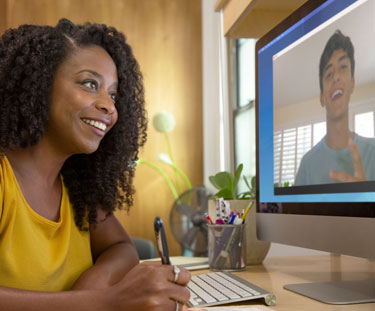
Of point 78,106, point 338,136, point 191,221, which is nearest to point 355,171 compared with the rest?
point 338,136

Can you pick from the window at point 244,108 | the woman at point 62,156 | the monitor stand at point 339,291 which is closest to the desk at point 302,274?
the monitor stand at point 339,291

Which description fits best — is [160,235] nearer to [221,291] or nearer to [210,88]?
[221,291]

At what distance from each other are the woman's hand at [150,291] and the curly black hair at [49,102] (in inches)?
18.3

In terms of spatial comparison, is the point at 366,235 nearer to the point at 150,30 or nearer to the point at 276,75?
the point at 276,75

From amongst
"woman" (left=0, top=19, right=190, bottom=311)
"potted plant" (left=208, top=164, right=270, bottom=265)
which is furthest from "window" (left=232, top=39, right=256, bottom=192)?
"woman" (left=0, top=19, right=190, bottom=311)

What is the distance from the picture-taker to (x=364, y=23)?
0.74 m

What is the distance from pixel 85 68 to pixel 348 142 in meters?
0.58

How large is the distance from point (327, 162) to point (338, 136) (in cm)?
6

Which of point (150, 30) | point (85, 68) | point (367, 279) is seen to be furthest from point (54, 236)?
point (150, 30)

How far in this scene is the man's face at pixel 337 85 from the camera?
772 mm

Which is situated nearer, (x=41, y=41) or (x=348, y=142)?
(x=348, y=142)

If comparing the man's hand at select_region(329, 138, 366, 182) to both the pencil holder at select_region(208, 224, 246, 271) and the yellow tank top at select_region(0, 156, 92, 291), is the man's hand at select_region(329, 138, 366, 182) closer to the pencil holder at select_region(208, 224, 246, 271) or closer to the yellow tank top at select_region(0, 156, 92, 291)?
the pencil holder at select_region(208, 224, 246, 271)

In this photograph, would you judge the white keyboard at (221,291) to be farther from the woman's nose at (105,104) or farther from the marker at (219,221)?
the woman's nose at (105,104)

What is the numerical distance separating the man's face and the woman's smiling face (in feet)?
1.51
